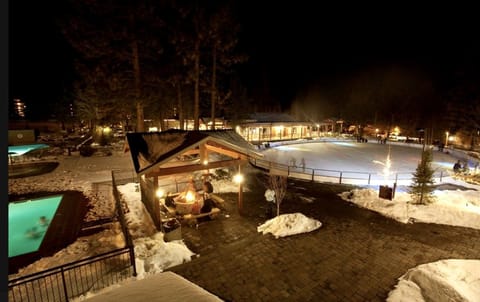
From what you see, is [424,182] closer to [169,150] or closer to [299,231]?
[299,231]

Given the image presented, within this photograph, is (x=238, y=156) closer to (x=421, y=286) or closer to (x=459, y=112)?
(x=421, y=286)

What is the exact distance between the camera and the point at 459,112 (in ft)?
119

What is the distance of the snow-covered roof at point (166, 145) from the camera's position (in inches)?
324

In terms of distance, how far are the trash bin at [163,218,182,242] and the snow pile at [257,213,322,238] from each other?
2.91 meters

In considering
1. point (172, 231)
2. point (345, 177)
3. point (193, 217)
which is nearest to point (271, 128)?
point (345, 177)

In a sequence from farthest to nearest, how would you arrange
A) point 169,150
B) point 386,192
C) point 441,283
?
point 386,192 → point 169,150 → point 441,283

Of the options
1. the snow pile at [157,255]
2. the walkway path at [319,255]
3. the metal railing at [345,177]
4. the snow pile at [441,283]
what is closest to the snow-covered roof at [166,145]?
the snow pile at [157,255]

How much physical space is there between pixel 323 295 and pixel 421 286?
232cm

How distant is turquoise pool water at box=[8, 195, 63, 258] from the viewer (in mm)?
9352

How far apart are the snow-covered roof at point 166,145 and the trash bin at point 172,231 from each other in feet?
7.09

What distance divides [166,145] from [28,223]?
28.0 ft

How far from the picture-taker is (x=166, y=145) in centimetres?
897

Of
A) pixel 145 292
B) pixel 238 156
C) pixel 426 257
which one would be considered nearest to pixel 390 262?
pixel 426 257

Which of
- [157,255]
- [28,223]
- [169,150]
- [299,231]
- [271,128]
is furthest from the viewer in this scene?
[271,128]
